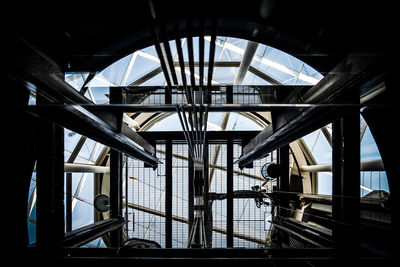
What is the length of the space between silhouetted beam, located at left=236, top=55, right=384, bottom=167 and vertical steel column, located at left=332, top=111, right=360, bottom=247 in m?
0.34

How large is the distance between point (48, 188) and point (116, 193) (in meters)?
4.04

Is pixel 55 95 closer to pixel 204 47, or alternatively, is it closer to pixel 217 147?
pixel 204 47

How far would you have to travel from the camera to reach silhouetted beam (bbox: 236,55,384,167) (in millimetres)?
2551

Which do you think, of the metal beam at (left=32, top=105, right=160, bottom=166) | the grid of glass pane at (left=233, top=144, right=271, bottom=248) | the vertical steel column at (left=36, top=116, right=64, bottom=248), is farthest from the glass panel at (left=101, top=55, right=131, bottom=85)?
the grid of glass pane at (left=233, top=144, right=271, bottom=248)

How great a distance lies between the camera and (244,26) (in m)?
3.87

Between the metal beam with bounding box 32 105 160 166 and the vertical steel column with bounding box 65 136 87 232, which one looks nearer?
the metal beam with bounding box 32 105 160 166

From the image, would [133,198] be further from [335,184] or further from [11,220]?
[335,184]

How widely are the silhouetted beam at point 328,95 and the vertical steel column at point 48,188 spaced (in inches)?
131

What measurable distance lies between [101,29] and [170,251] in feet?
9.66

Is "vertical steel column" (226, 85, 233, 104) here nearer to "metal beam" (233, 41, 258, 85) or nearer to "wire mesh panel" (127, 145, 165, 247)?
"metal beam" (233, 41, 258, 85)

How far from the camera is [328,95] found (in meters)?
3.09

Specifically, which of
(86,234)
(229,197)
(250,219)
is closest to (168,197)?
(229,197)

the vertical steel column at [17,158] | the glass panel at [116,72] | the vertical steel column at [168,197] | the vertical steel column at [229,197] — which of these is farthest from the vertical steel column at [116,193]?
the vertical steel column at [229,197]

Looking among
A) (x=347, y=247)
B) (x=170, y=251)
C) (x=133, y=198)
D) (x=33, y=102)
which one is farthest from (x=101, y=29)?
(x=133, y=198)
